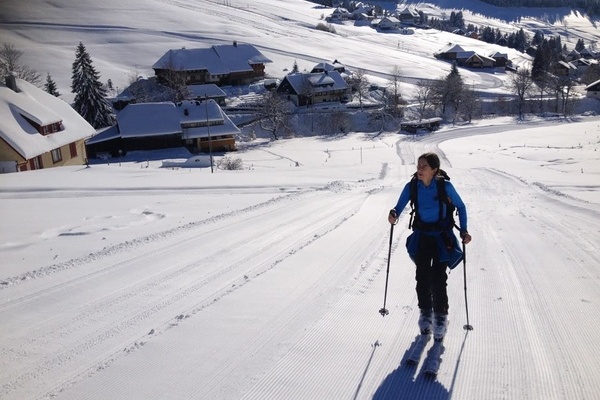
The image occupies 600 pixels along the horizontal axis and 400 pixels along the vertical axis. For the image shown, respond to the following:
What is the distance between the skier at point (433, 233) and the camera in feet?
16.1

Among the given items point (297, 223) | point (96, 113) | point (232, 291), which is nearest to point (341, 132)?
Answer: point (96, 113)

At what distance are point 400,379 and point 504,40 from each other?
521 ft

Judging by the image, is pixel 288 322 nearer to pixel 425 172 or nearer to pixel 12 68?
pixel 425 172

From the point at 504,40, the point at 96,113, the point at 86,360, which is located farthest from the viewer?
the point at 504,40

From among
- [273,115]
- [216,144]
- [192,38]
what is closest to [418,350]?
[216,144]

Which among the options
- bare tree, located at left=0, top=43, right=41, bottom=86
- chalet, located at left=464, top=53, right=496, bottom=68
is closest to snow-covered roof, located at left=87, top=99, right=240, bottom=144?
bare tree, located at left=0, top=43, right=41, bottom=86

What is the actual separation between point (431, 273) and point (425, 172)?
1.07 m

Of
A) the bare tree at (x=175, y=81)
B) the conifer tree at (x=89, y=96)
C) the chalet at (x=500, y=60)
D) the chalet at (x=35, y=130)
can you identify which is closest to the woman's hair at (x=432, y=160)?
the chalet at (x=35, y=130)

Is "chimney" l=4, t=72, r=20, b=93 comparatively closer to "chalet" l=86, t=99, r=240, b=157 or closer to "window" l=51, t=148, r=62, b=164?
"window" l=51, t=148, r=62, b=164

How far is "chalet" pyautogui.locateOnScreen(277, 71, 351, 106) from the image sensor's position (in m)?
67.4

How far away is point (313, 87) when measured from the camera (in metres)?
67.2

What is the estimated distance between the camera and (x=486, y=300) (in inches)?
254

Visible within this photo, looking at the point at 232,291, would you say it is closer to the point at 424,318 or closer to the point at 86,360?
the point at 86,360

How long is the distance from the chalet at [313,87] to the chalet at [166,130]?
71.0 feet
